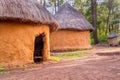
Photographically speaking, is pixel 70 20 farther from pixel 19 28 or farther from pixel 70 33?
pixel 19 28

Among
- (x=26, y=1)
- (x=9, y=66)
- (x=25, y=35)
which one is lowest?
(x=9, y=66)

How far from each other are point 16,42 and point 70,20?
1078 centimetres

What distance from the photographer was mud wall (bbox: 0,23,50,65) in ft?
35.2

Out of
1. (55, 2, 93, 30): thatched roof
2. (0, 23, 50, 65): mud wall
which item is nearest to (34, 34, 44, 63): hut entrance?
(0, 23, 50, 65): mud wall

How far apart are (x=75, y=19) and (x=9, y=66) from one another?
39.0ft

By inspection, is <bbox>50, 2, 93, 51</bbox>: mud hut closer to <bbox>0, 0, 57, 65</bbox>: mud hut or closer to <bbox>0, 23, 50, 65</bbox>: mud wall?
<bbox>0, 0, 57, 65</bbox>: mud hut

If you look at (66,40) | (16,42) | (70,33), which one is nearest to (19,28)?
(16,42)

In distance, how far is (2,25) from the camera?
10.7 metres

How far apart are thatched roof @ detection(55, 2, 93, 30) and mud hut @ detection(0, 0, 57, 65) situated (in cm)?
846

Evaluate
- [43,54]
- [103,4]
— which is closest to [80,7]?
[103,4]

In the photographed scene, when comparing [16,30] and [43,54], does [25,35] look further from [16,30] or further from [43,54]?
[43,54]

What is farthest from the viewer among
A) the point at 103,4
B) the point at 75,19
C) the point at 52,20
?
the point at 103,4

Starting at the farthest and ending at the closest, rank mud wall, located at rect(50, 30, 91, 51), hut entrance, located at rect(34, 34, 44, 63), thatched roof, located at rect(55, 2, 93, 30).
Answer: thatched roof, located at rect(55, 2, 93, 30) → mud wall, located at rect(50, 30, 91, 51) → hut entrance, located at rect(34, 34, 44, 63)

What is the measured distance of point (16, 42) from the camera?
36.3ft
